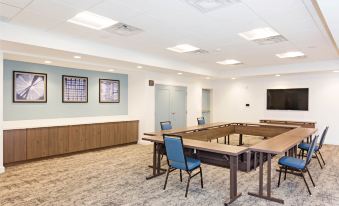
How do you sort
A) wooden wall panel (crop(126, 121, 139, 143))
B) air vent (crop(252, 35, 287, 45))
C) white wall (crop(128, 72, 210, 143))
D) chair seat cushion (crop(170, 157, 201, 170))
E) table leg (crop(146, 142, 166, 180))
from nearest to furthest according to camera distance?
chair seat cushion (crop(170, 157, 201, 170)) → table leg (crop(146, 142, 166, 180)) → air vent (crop(252, 35, 287, 45)) → wooden wall panel (crop(126, 121, 139, 143)) → white wall (crop(128, 72, 210, 143))

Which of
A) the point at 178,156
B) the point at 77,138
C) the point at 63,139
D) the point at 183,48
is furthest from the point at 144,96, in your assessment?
the point at 178,156

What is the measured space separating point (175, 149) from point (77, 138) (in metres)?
3.54

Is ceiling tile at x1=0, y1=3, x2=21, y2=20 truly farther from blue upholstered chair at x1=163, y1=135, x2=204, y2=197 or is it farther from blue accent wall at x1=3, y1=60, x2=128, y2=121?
blue upholstered chair at x1=163, y1=135, x2=204, y2=197

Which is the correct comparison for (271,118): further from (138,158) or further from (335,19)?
(335,19)

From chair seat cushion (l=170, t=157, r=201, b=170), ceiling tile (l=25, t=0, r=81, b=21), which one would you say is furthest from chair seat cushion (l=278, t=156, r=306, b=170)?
ceiling tile (l=25, t=0, r=81, b=21)

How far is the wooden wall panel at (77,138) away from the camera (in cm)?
579

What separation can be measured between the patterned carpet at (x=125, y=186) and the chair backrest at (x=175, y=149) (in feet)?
1.75

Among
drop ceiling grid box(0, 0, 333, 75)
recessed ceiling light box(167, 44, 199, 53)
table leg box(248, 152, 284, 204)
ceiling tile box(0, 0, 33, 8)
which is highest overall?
recessed ceiling light box(167, 44, 199, 53)

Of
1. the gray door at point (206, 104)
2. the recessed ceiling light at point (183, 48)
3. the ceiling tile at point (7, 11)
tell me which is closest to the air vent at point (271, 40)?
the recessed ceiling light at point (183, 48)

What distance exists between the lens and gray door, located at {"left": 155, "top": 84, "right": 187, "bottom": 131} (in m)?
7.78

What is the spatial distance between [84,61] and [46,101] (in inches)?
59.6

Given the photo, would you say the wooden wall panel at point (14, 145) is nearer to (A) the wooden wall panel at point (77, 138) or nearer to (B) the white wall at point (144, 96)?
(A) the wooden wall panel at point (77, 138)

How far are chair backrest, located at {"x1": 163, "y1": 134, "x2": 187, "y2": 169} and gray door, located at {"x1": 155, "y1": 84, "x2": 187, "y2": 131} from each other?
428 centimetres

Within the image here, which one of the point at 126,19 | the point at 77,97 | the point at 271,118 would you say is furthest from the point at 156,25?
the point at 271,118
